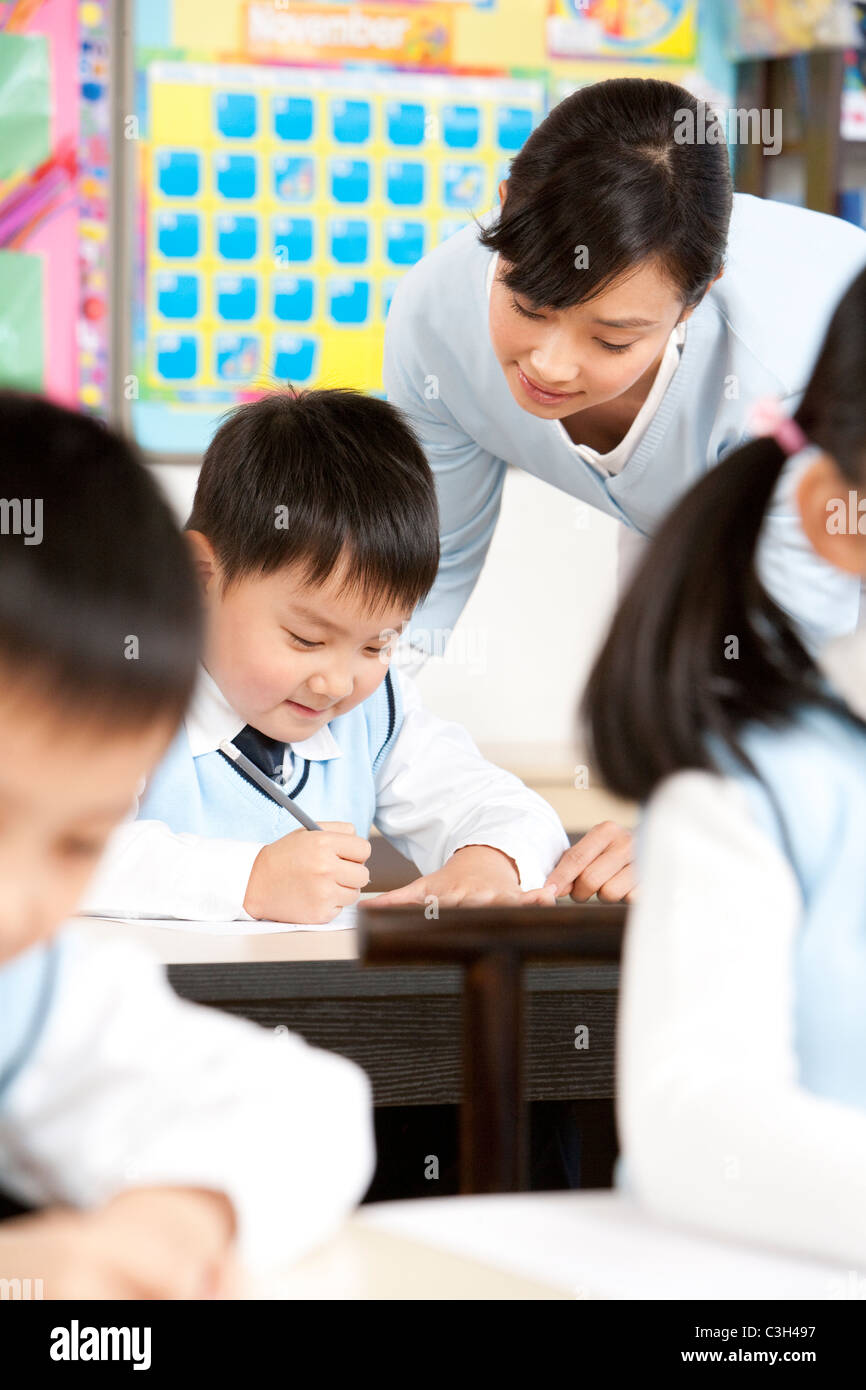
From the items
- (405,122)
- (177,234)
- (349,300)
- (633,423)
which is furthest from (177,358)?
(633,423)

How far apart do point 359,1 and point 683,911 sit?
2407mm

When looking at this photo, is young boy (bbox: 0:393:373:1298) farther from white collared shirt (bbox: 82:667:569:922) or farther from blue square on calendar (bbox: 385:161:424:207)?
blue square on calendar (bbox: 385:161:424:207)

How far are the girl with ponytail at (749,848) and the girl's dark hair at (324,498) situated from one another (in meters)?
0.81

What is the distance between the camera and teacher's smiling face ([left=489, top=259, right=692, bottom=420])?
4.58 ft

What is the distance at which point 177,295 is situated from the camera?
2.65m

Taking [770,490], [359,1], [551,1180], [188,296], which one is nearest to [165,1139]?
[770,490]

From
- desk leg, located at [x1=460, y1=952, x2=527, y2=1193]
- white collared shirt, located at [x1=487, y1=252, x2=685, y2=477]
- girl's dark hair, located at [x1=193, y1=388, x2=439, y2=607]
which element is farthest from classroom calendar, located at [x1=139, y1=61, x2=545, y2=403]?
desk leg, located at [x1=460, y1=952, x2=527, y2=1193]

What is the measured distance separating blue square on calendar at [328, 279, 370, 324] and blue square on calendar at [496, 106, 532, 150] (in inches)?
13.5

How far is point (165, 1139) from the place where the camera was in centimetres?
56

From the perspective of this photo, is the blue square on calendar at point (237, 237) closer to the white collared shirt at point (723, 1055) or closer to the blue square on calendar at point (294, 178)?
the blue square on calendar at point (294, 178)

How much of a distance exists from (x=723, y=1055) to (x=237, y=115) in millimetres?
2375

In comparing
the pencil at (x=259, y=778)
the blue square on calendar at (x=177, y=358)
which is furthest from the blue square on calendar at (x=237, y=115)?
the pencil at (x=259, y=778)

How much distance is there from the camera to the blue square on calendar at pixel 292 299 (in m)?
2.70
